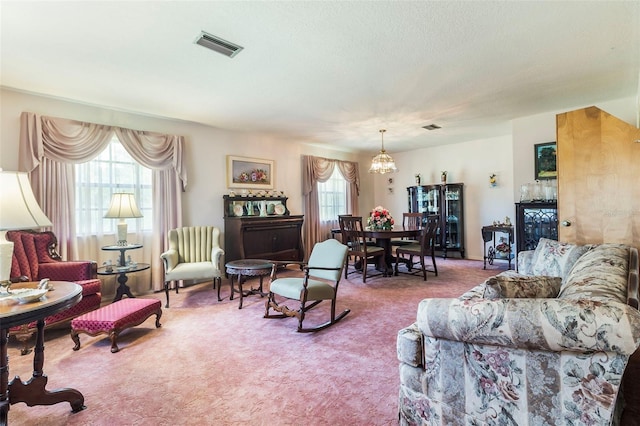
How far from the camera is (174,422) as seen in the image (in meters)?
1.66

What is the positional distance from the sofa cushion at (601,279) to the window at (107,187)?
4.60m

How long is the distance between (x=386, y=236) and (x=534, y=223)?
199 centimetres

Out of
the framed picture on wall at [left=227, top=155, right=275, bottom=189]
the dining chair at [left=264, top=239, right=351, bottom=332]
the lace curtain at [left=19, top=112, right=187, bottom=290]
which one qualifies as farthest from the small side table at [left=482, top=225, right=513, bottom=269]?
the lace curtain at [left=19, top=112, right=187, bottom=290]

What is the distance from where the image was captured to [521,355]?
3.79ft

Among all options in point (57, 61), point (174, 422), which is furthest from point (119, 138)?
point (174, 422)

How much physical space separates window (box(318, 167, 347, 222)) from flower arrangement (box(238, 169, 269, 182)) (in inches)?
58.6

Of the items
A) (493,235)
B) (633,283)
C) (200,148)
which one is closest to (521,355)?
(633,283)

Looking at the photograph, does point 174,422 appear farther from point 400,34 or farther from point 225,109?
point 225,109

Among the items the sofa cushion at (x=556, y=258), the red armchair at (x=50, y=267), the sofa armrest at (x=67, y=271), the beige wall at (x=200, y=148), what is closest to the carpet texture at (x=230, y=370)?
the red armchair at (x=50, y=267)

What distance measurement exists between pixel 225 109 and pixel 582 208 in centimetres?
414

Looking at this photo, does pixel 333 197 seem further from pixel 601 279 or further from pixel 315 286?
pixel 601 279

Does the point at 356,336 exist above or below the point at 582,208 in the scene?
below

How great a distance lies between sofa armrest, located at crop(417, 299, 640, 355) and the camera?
101cm

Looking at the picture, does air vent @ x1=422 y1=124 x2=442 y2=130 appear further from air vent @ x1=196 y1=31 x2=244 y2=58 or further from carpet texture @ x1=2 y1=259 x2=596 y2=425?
air vent @ x1=196 y1=31 x2=244 y2=58
